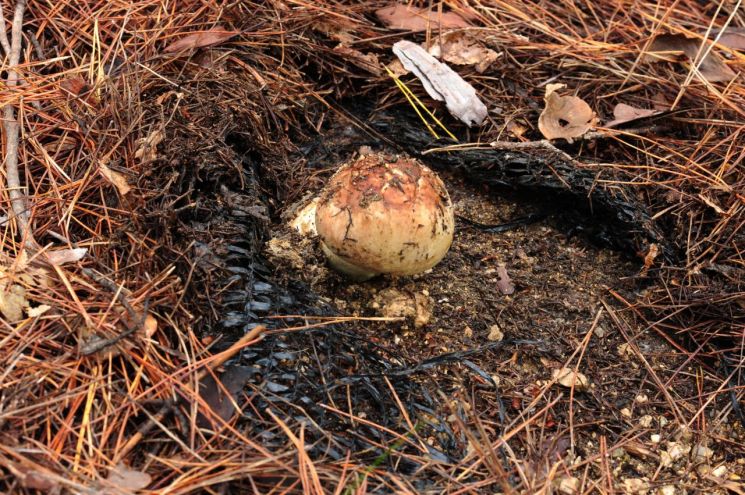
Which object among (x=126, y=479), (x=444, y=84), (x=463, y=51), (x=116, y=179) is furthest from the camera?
(x=463, y=51)

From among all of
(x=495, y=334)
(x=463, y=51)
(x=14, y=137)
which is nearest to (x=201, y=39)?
(x=14, y=137)

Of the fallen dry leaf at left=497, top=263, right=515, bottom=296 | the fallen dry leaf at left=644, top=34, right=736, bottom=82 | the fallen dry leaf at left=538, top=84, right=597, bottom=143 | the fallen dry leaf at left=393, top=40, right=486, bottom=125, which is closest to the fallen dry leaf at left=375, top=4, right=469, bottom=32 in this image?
the fallen dry leaf at left=393, top=40, right=486, bottom=125

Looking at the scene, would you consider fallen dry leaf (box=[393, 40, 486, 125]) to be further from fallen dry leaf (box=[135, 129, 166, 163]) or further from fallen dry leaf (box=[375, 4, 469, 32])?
fallen dry leaf (box=[135, 129, 166, 163])

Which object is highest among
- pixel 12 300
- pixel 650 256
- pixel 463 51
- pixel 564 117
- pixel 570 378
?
pixel 463 51

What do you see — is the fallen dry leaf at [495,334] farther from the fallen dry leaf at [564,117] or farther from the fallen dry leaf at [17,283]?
the fallen dry leaf at [17,283]

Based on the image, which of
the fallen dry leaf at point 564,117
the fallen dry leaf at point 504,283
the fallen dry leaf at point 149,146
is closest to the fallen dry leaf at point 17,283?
the fallen dry leaf at point 149,146

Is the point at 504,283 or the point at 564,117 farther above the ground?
the point at 564,117

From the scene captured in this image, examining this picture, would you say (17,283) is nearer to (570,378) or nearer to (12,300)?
(12,300)
